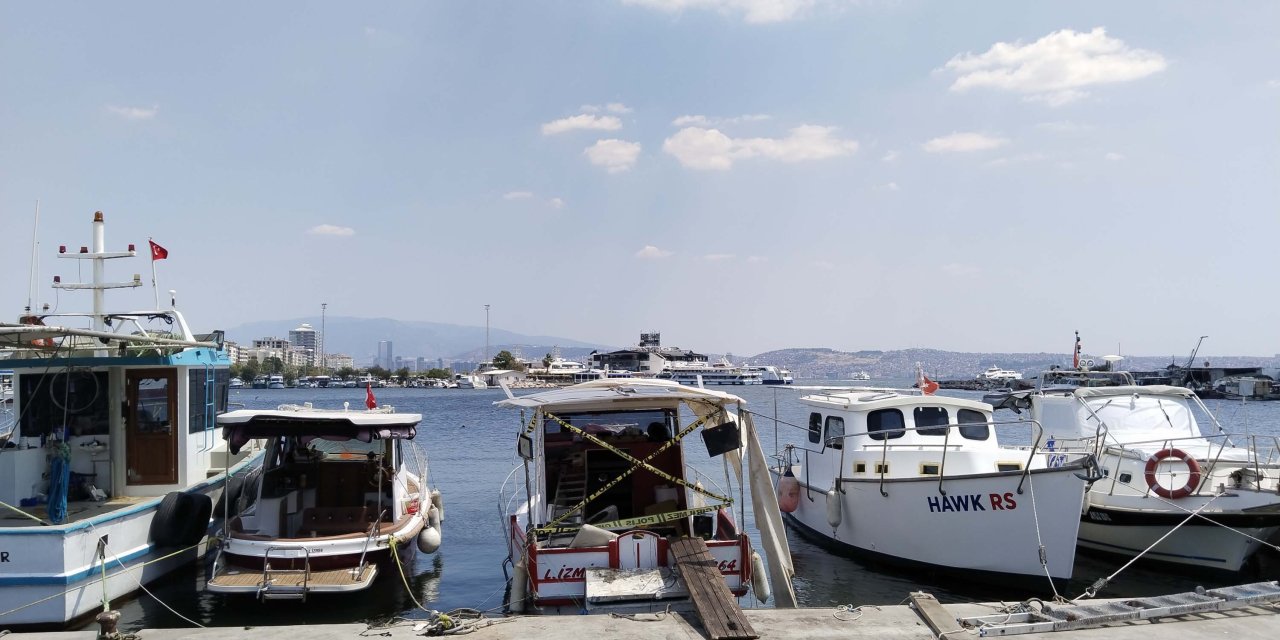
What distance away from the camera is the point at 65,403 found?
44.5 feet

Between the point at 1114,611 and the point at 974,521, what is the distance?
5098 mm

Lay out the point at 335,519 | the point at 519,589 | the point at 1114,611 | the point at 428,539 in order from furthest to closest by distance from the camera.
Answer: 1. the point at 335,519
2. the point at 428,539
3. the point at 519,589
4. the point at 1114,611

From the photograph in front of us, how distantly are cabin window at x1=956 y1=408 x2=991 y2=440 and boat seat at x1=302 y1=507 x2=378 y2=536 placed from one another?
11.2 m

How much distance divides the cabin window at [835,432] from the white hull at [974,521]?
1.03 m

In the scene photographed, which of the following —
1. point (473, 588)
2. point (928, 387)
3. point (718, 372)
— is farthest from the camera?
point (718, 372)

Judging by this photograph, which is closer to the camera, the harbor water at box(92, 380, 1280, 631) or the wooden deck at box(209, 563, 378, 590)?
the wooden deck at box(209, 563, 378, 590)

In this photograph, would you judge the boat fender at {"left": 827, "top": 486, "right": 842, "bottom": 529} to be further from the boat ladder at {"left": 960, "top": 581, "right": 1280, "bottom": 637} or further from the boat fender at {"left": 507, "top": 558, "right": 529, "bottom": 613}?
the boat ladder at {"left": 960, "top": 581, "right": 1280, "bottom": 637}

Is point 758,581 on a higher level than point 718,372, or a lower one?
higher

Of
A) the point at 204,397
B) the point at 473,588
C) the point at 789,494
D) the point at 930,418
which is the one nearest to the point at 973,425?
the point at 930,418

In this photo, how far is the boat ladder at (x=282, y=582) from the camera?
11586mm

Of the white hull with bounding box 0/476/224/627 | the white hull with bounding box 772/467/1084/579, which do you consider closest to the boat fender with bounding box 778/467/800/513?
the white hull with bounding box 772/467/1084/579

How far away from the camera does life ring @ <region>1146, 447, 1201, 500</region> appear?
14.8 metres

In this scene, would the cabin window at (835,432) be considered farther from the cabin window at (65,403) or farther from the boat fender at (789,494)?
the cabin window at (65,403)

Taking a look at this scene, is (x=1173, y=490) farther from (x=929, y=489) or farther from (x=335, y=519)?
(x=335, y=519)
